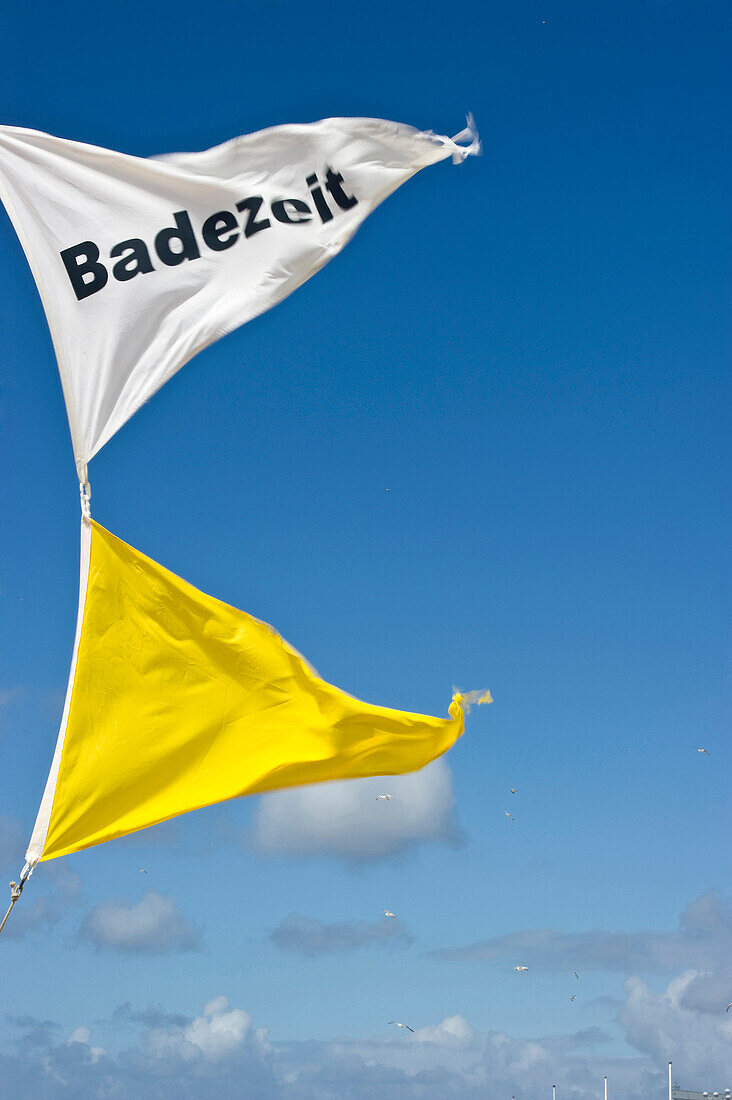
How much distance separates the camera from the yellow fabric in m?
16.6

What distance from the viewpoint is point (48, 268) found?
17.7 meters

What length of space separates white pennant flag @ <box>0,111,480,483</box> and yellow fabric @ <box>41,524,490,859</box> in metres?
1.98

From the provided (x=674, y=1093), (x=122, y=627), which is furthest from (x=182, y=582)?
(x=674, y=1093)

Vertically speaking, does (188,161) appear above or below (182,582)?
above

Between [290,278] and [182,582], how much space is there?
419 cm

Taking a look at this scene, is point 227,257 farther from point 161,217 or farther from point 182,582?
point 182,582

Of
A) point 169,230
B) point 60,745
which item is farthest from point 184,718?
point 169,230

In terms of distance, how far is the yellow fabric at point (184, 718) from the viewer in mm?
16641

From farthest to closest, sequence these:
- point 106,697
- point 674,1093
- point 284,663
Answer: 1. point 674,1093
2. point 284,663
3. point 106,697

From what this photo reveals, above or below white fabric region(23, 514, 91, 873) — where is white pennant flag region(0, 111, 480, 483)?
above

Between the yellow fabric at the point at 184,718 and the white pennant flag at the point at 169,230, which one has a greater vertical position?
the white pennant flag at the point at 169,230

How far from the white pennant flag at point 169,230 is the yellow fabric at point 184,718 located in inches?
78.0

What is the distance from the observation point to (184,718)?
1775 centimetres

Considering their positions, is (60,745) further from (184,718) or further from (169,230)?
(169,230)
